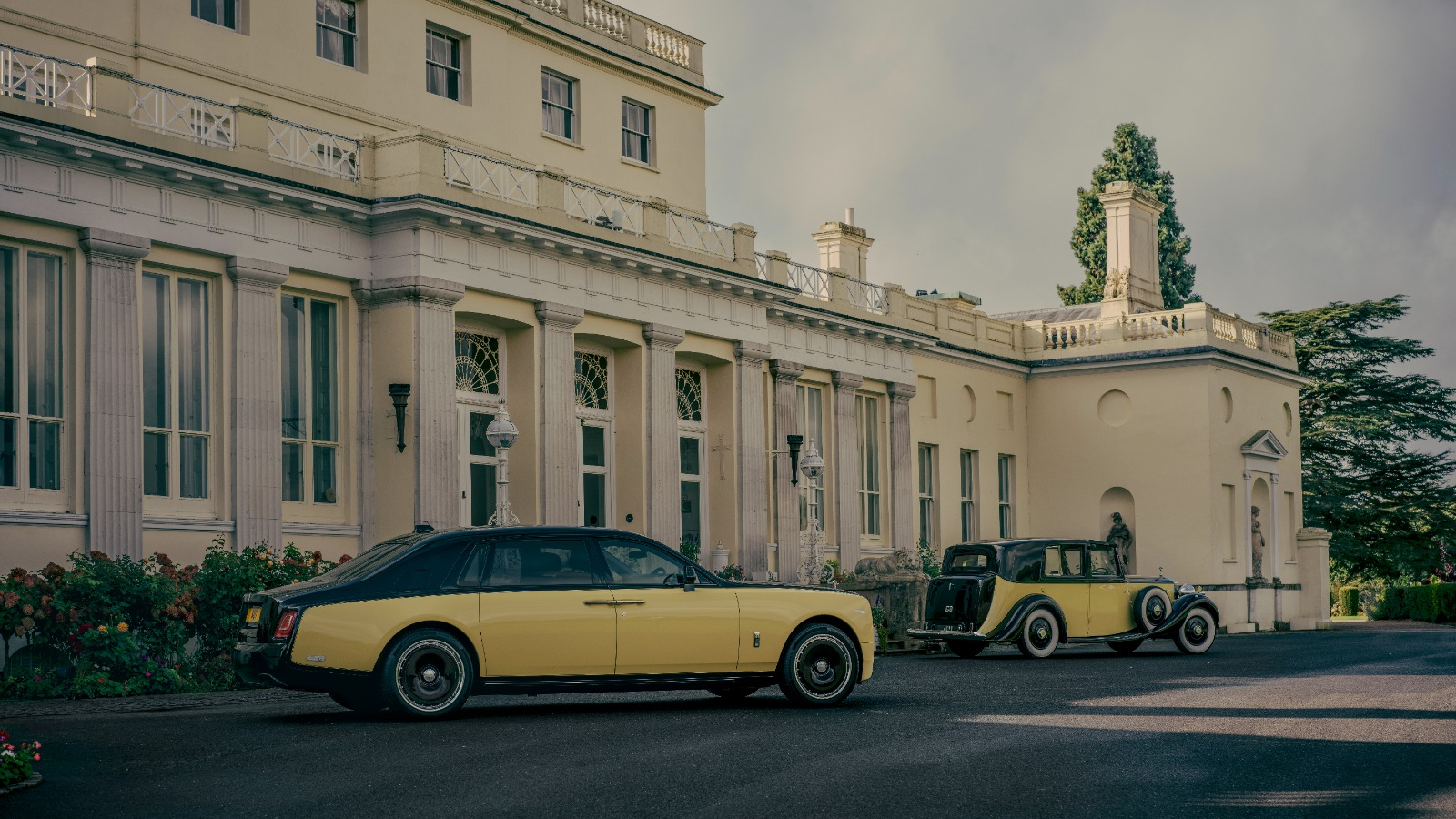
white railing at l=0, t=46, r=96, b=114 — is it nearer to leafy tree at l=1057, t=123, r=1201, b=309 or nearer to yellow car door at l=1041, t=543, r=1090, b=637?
yellow car door at l=1041, t=543, r=1090, b=637

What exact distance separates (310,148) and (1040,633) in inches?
488

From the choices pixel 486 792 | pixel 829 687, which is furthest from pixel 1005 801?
pixel 829 687

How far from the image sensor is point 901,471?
122 ft

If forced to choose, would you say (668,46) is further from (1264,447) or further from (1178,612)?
(1264,447)

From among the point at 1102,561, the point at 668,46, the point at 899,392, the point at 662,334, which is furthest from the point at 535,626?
the point at 899,392

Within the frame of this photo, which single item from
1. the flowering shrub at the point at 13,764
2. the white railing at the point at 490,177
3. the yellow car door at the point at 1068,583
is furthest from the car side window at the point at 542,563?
the yellow car door at the point at 1068,583

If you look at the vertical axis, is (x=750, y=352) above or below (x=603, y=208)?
below

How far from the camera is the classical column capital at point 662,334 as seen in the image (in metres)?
28.2

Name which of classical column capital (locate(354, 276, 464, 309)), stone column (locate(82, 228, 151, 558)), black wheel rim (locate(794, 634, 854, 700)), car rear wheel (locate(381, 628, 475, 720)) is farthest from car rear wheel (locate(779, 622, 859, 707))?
classical column capital (locate(354, 276, 464, 309))

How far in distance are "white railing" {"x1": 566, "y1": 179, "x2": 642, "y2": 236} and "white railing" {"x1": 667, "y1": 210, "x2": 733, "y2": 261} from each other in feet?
3.02

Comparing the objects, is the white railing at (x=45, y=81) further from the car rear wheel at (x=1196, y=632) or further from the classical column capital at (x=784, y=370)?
the car rear wheel at (x=1196, y=632)

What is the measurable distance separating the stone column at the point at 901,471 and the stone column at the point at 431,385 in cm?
1497

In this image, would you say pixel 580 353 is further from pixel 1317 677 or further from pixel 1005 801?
pixel 1005 801

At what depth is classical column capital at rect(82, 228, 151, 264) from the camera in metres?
20.0
